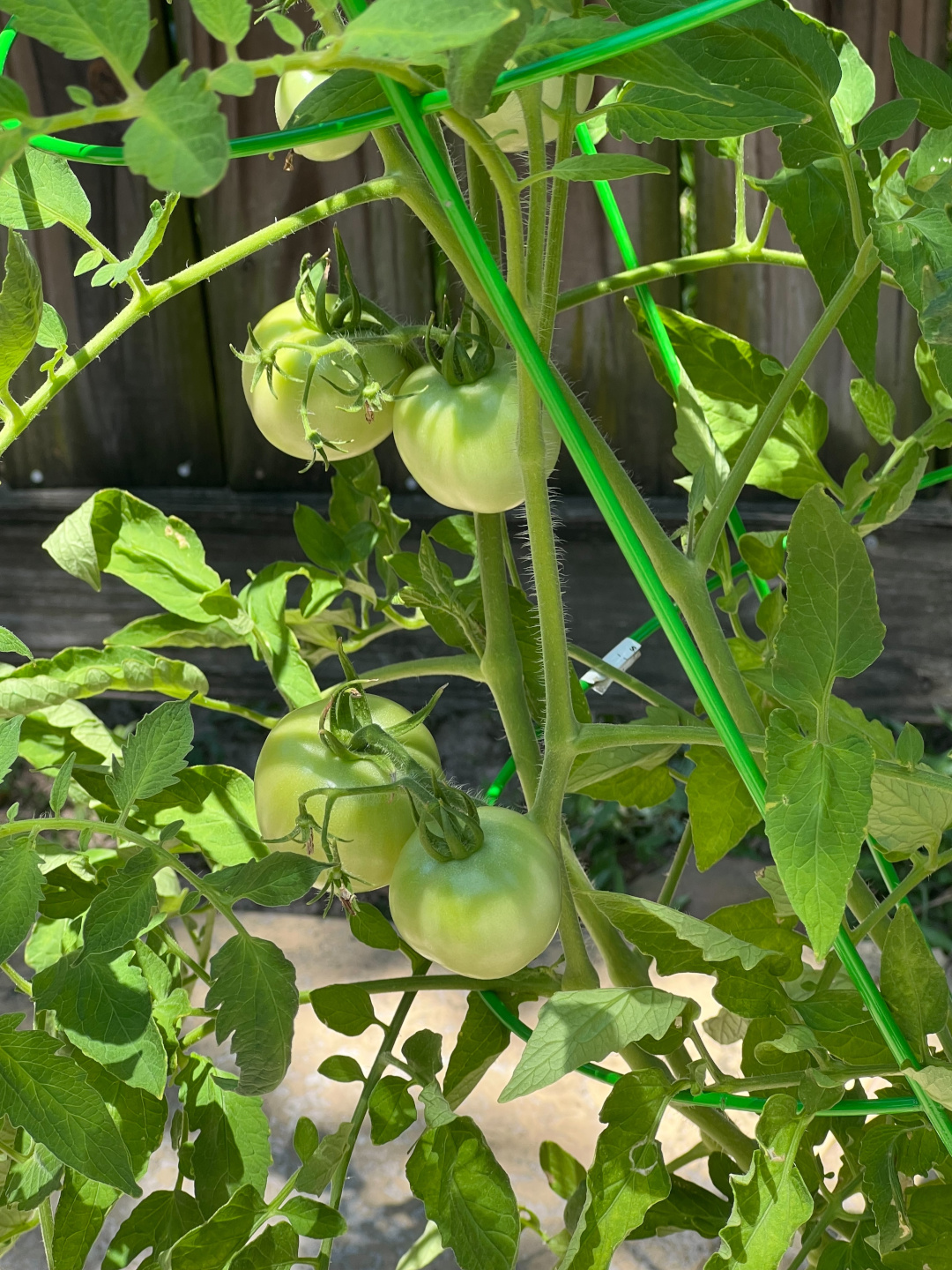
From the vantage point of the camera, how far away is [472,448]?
0.42 meters

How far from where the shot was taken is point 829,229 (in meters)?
0.46

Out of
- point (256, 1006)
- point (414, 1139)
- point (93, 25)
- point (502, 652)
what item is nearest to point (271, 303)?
point (414, 1139)

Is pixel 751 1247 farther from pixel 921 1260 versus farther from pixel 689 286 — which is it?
pixel 689 286

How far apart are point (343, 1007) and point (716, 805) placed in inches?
7.5

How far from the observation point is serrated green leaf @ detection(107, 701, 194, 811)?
428 millimetres

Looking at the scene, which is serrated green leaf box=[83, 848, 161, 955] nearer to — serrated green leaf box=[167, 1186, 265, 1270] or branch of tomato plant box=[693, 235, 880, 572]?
serrated green leaf box=[167, 1186, 265, 1270]

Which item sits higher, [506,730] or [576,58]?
[576,58]

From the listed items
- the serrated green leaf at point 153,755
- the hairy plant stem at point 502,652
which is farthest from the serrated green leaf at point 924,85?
Answer: the serrated green leaf at point 153,755

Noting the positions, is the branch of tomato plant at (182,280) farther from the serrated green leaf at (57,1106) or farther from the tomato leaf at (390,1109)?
the tomato leaf at (390,1109)

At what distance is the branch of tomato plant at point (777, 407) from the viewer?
427 mm

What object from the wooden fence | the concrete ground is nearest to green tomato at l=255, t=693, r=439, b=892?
the concrete ground

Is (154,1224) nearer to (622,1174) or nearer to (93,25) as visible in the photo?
(622,1174)

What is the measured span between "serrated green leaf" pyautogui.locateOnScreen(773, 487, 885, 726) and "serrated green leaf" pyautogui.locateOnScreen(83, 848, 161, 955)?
8.7 inches

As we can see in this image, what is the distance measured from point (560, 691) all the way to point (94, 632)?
150 centimetres
